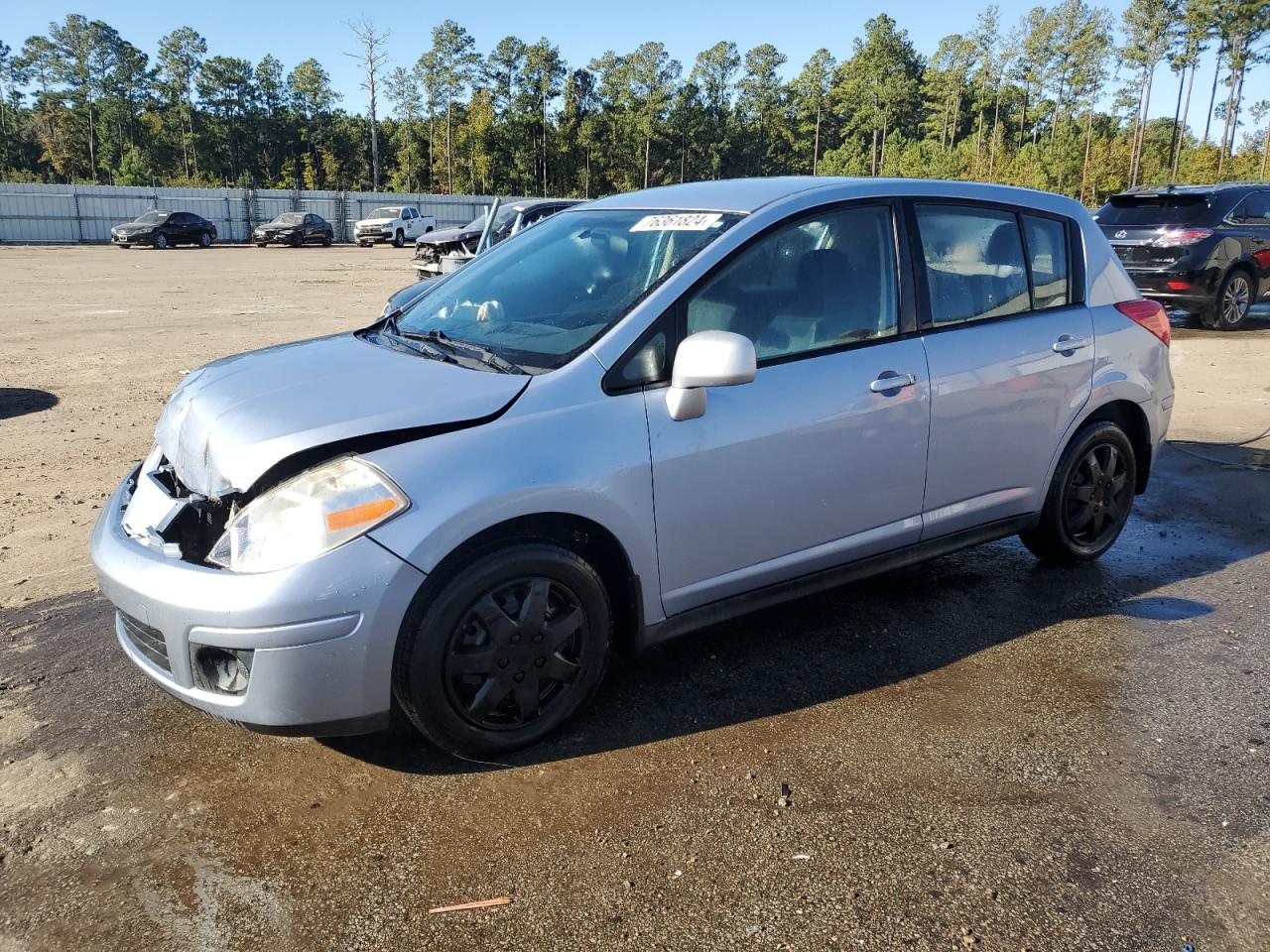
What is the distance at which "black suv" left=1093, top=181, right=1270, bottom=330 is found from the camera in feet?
41.4

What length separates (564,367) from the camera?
10.1ft

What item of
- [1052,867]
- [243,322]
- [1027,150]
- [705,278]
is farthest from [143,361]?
[1027,150]

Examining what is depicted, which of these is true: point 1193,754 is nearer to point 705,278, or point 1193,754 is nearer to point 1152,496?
point 705,278

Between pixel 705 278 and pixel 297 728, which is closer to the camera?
pixel 297 728

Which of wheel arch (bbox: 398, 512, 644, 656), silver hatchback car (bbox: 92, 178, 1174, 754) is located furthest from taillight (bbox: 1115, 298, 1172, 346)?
wheel arch (bbox: 398, 512, 644, 656)

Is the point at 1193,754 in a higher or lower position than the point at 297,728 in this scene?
lower

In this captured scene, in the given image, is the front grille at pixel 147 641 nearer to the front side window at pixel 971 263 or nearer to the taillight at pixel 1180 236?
the front side window at pixel 971 263

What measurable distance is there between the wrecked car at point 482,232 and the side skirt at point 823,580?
213 inches

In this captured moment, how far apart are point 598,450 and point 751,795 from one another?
44.5 inches

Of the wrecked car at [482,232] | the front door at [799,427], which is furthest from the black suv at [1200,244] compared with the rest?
the front door at [799,427]

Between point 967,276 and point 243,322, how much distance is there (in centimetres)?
1233

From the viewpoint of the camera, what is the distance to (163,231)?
3700 centimetres

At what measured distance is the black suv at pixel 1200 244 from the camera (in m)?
12.6

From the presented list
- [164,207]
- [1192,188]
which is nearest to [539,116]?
[164,207]
